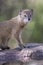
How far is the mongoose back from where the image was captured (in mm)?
9719

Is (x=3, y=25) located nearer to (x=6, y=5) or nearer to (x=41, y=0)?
(x=41, y=0)

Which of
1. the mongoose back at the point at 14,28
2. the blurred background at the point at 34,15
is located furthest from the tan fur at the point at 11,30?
the blurred background at the point at 34,15

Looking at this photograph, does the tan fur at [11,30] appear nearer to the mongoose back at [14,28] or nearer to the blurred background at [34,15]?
the mongoose back at [14,28]

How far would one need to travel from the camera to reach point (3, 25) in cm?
995

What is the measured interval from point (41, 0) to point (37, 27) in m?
1.27

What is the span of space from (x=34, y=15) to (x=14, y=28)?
697 cm

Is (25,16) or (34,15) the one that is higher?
(25,16)

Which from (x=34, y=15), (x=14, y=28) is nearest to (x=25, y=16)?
(x=14, y=28)

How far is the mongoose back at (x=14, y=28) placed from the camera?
9719 millimetres

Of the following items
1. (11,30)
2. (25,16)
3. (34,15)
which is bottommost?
(34,15)

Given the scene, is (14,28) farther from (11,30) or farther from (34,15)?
(34,15)

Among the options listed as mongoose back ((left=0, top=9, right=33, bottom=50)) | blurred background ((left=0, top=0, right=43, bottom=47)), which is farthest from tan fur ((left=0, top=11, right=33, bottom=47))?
blurred background ((left=0, top=0, right=43, bottom=47))

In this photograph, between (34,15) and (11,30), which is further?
(34,15)

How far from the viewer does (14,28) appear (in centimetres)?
990
